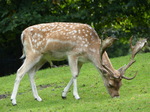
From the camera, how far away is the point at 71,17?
20.7 meters

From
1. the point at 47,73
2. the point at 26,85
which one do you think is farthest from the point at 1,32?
the point at 26,85

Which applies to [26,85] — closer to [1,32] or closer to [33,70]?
[33,70]

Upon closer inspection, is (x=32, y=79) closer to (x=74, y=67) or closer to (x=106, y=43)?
(x=74, y=67)

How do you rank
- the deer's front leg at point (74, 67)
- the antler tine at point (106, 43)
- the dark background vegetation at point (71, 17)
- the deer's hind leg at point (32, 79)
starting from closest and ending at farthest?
the antler tine at point (106, 43)
the deer's front leg at point (74, 67)
the deer's hind leg at point (32, 79)
the dark background vegetation at point (71, 17)

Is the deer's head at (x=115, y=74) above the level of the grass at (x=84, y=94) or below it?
above

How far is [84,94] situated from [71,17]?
9.97 meters

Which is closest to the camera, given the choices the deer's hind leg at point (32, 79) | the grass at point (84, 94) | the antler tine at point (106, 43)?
the grass at point (84, 94)

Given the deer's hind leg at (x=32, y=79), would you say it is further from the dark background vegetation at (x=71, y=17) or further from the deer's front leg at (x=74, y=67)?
the dark background vegetation at (x=71, y=17)

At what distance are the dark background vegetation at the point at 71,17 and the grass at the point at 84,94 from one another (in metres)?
4.46

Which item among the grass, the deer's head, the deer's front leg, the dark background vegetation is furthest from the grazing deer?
the dark background vegetation

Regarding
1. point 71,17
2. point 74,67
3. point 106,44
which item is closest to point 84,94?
point 74,67

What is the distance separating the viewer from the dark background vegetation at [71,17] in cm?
2027

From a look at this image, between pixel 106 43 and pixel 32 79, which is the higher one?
pixel 106 43

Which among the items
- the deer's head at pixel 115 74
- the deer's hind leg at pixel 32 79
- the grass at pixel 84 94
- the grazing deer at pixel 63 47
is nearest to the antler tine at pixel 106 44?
the deer's head at pixel 115 74
